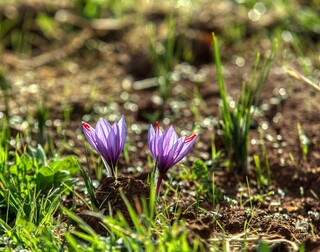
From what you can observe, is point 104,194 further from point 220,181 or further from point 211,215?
point 220,181

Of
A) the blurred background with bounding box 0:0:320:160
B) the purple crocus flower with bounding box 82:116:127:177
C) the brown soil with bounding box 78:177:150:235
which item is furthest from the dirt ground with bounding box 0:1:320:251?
the purple crocus flower with bounding box 82:116:127:177

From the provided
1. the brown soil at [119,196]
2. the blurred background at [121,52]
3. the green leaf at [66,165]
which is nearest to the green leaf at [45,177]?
the green leaf at [66,165]

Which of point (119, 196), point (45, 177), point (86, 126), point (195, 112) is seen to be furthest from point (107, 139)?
point (195, 112)

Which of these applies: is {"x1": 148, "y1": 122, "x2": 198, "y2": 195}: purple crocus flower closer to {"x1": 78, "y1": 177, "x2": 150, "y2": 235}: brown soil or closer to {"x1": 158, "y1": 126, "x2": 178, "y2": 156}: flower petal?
{"x1": 158, "y1": 126, "x2": 178, "y2": 156}: flower petal

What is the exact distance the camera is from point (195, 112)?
416 cm

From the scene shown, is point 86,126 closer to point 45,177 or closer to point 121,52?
point 45,177

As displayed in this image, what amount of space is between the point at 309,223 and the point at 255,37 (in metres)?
2.37

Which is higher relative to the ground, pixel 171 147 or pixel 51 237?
pixel 171 147

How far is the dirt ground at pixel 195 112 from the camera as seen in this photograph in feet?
9.80

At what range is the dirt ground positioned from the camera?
299 cm

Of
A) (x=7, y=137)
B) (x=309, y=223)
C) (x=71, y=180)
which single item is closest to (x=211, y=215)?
(x=309, y=223)

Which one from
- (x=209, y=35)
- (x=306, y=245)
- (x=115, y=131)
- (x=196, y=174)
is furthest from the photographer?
(x=209, y=35)

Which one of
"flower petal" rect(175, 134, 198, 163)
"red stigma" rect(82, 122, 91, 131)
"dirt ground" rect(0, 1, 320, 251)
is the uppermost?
"red stigma" rect(82, 122, 91, 131)

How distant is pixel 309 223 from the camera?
2990 millimetres
